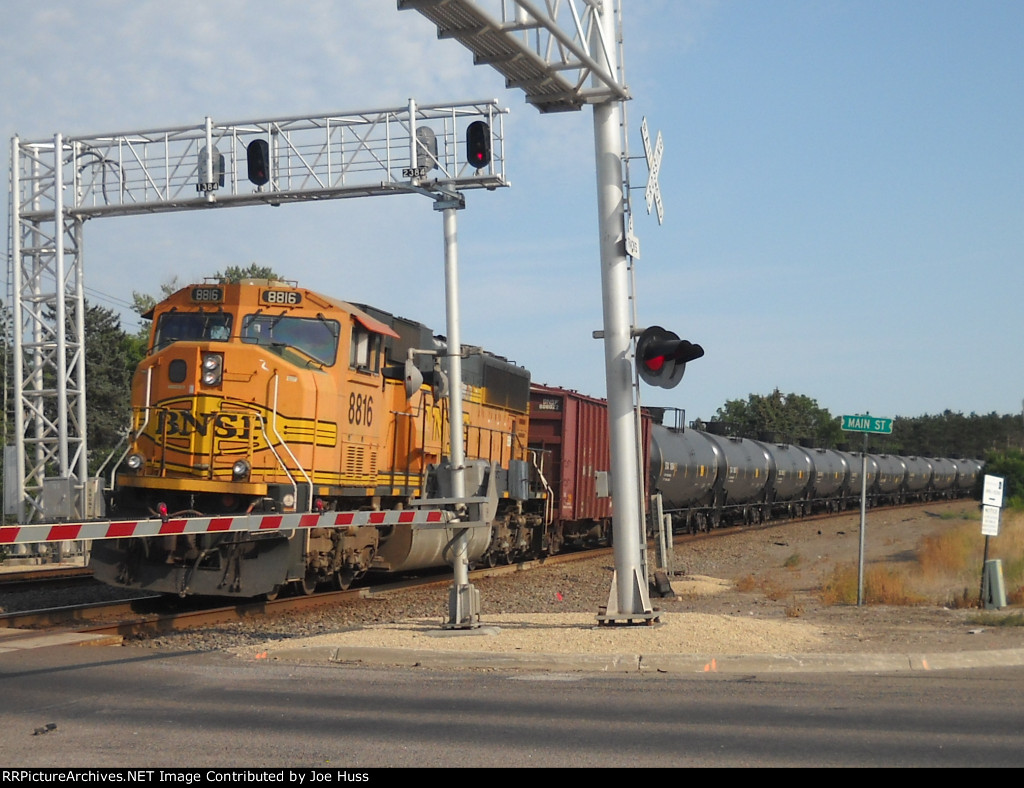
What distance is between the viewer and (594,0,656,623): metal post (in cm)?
1200

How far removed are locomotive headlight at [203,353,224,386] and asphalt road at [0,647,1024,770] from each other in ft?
13.6

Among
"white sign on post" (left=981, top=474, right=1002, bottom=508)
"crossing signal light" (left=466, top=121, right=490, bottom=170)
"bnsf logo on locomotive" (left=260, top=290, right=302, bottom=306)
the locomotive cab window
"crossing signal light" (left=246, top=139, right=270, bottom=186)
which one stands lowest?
"white sign on post" (left=981, top=474, right=1002, bottom=508)

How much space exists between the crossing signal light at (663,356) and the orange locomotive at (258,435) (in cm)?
245

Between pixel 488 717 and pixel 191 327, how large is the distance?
8.36m

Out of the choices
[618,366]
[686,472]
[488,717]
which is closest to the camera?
[488,717]

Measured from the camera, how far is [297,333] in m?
14.4

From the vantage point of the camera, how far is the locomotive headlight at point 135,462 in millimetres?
13664

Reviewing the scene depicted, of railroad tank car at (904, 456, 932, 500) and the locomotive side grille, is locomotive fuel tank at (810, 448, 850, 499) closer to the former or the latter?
railroad tank car at (904, 456, 932, 500)

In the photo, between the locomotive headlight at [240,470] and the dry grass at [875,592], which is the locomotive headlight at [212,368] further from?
the dry grass at [875,592]

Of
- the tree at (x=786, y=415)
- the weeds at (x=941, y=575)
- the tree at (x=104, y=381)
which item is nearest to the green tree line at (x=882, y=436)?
the tree at (x=786, y=415)

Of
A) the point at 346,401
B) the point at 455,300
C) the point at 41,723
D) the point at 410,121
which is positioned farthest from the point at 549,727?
the point at 410,121

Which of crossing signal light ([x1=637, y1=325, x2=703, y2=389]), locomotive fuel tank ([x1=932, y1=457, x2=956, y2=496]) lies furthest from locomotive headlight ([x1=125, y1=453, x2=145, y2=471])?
locomotive fuel tank ([x1=932, y1=457, x2=956, y2=496])

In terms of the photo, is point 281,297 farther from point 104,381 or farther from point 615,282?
point 104,381

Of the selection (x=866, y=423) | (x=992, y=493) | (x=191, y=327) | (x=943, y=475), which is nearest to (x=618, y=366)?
(x=866, y=423)
